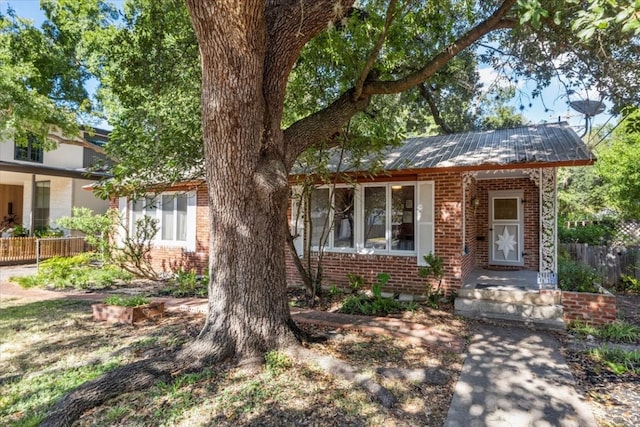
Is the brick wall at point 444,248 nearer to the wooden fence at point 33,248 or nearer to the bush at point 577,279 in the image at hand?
the bush at point 577,279

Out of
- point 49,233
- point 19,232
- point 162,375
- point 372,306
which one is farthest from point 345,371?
point 19,232

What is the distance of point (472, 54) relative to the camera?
31.3 feet

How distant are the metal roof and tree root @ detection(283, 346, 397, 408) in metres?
4.42

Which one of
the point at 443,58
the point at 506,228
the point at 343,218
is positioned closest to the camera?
the point at 443,58

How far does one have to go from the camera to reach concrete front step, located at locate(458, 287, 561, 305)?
6.27 m

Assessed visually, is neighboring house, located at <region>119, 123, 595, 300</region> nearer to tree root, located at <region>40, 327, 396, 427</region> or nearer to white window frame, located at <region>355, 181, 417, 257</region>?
white window frame, located at <region>355, 181, 417, 257</region>

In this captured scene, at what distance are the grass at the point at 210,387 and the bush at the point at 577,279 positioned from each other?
3.37 m

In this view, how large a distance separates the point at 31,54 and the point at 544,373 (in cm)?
1658

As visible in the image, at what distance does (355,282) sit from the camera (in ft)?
26.5

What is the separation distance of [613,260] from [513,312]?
529 centimetres

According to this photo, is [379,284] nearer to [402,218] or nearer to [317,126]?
[402,218]

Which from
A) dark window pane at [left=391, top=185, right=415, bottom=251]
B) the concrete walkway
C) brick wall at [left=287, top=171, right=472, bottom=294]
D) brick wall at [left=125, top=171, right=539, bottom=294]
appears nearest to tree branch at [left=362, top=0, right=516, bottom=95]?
brick wall at [left=125, top=171, right=539, bottom=294]

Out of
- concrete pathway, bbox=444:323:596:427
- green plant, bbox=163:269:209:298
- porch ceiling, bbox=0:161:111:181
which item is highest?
porch ceiling, bbox=0:161:111:181

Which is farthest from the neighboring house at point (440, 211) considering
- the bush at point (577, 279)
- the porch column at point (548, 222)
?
the bush at point (577, 279)
